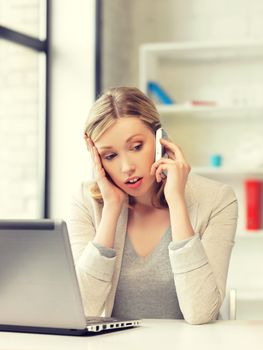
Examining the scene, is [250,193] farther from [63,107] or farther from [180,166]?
[180,166]

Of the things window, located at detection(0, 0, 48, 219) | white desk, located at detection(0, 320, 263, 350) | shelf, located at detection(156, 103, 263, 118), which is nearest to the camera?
white desk, located at detection(0, 320, 263, 350)

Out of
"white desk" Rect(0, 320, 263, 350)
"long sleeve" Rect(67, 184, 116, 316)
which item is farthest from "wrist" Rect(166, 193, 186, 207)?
"white desk" Rect(0, 320, 263, 350)

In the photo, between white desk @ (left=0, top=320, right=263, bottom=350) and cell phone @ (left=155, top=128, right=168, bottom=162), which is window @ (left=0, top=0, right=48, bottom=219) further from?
white desk @ (left=0, top=320, right=263, bottom=350)

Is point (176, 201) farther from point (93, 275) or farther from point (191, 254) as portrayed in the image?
point (93, 275)

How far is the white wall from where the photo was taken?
401cm

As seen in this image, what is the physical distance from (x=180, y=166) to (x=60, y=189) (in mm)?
1979

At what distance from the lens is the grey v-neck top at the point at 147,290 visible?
212cm

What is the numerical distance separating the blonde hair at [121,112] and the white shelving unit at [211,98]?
5.42ft

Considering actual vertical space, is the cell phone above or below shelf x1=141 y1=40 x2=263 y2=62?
below

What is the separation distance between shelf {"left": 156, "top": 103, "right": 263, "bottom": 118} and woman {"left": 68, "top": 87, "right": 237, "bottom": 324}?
5.19ft

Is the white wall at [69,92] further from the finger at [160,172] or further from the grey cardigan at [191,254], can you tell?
the finger at [160,172]

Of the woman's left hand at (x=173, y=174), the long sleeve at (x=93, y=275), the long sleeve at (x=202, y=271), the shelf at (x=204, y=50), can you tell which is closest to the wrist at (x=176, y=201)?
the woman's left hand at (x=173, y=174)

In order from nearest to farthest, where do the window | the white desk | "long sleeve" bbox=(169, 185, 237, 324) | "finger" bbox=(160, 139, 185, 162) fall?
1. the white desk
2. "long sleeve" bbox=(169, 185, 237, 324)
3. "finger" bbox=(160, 139, 185, 162)
4. the window

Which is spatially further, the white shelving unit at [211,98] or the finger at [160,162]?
the white shelving unit at [211,98]
